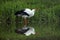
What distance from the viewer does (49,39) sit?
3.03 meters

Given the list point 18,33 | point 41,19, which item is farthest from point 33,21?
point 18,33

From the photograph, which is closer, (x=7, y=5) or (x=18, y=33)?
(x=18, y=33)

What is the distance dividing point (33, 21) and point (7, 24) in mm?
480

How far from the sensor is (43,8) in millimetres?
4086

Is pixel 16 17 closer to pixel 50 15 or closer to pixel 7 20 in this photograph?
pixel 7 20

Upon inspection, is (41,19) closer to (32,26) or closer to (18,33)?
(32,26)

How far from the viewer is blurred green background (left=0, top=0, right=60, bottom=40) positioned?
3.21m

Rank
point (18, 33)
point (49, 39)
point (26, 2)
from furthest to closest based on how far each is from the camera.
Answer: point (26, 2) → point (18, 33) → point (49, 39)

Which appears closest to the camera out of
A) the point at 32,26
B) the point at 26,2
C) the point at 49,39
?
the point at 49,39

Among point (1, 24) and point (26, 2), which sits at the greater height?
point (26, 2)

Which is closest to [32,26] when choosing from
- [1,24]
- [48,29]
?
[48,29]

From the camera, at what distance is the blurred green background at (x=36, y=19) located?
3.21 m

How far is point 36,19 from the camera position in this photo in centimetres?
394

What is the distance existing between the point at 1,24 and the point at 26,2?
72 cm
